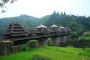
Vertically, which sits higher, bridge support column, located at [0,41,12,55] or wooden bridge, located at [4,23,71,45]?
wooden bridge, located at [4,23,71,45]

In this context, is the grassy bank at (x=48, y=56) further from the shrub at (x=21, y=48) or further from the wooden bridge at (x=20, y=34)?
the wooden bridge at (x=20, y=34)

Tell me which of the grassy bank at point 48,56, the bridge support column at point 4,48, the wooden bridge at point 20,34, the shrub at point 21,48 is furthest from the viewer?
the wooden bridge at point 20,34

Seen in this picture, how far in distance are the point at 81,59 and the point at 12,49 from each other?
11.0 m

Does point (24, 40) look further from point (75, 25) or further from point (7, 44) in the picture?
point (75, 25)

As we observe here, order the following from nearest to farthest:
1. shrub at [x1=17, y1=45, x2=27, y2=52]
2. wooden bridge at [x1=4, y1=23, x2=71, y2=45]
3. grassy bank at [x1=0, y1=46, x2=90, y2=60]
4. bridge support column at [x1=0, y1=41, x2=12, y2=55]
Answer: grassy bank at [x1=0, y1=46, x2=90, y2=60] → bridge support column at [x1=0, y1=41, x2=12, y2=55] → shrub at [x1=17, y1=45, x2=27, y2=52] → wooden bridge at [x1=4, y1=23, x2=71, y2=45]

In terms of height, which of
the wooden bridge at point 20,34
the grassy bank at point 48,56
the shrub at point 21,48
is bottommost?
the grassy bank at point 48,56

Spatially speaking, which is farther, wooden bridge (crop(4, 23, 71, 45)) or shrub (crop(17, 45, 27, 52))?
wooden bridge (crop(4, 23, 71, 45))

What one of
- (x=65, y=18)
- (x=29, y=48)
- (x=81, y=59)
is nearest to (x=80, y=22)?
(x=65, y=18)

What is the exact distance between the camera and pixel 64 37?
2682 inches

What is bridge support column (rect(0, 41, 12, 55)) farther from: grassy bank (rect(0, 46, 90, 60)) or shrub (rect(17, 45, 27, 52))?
shrub (rect(17, 45, 27, 52))

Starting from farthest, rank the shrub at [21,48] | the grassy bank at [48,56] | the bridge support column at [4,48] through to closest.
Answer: the shrub at [21,48] → the bridge support column at [4,48] → the grassy bank at [48,56]

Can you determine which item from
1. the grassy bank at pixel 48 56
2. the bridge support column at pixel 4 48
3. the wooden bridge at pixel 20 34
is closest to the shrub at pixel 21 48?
the grassy bank at pixel 48 56

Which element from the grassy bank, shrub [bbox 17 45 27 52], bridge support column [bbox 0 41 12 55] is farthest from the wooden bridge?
the grassy bank

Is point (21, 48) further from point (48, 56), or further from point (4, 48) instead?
point (48, 56)
